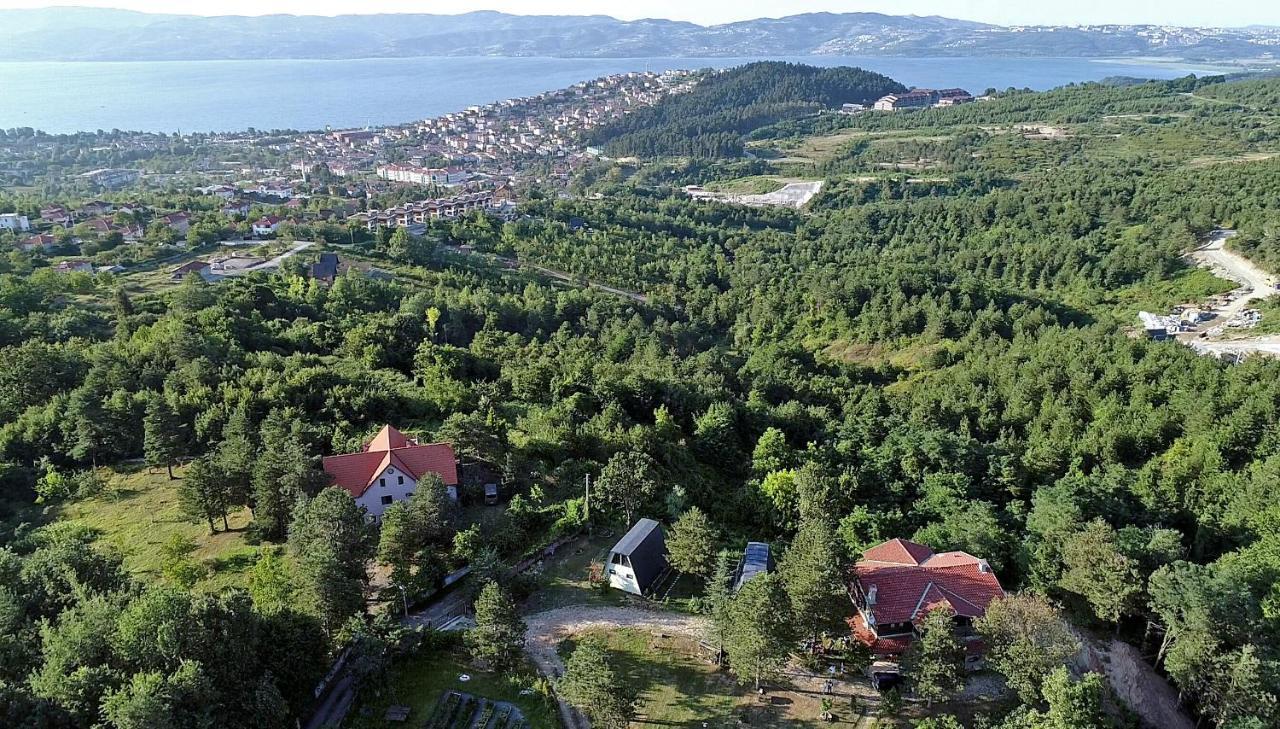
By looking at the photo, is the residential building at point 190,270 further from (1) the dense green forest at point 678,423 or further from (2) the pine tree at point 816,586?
(2) the pine tree at point 816,586

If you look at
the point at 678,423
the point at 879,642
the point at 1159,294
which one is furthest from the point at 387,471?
the point at 1159,294

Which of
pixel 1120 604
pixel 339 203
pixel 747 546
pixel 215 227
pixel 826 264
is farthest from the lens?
pixel 339 203

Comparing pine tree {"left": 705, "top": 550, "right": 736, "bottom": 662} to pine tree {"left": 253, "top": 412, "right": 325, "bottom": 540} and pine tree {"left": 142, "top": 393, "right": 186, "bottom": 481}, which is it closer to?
pine tree {"left": 253, "top": 412, "right": 325, "bottom": 540}

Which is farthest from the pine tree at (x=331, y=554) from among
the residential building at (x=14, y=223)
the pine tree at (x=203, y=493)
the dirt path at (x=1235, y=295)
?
the residential building at (x=14, y=223)

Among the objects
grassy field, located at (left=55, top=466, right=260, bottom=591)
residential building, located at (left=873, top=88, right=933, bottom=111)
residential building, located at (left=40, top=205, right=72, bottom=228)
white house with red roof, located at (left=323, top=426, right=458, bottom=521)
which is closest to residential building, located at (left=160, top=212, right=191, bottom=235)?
residential building, located at (left=40, top=205, right=72, bottom=228)

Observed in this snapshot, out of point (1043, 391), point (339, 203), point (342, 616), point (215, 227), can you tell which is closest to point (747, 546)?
point (342, 616)

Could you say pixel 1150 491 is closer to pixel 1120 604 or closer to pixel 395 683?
pixel 1120 604
